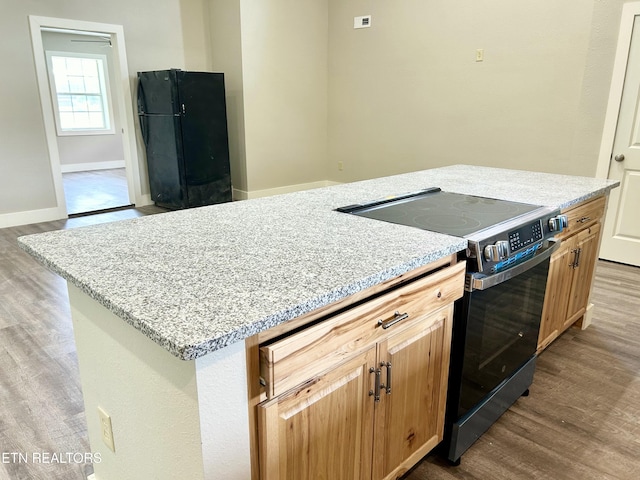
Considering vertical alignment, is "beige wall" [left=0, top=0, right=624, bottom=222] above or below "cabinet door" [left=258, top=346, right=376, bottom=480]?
above

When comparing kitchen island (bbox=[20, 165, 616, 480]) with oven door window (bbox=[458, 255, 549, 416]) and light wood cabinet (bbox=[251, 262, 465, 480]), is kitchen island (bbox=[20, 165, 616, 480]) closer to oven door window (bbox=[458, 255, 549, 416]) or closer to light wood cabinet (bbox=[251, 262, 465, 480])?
light wood cabinet (bbox=[251, 262, 465, 480])

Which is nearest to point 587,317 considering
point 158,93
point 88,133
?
point 158,93

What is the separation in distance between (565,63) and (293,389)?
428 cm

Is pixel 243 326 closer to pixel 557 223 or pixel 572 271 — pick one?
pixel 557 223

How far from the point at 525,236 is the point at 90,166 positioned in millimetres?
8875

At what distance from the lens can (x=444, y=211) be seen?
1901mm

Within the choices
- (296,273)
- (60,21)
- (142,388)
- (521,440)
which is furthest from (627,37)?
(60,21)

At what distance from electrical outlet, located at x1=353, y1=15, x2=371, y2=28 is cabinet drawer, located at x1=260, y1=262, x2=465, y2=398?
5.00 metres

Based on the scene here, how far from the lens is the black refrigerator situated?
5.16 m

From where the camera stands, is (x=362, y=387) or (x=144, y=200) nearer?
(x=362, y=387)

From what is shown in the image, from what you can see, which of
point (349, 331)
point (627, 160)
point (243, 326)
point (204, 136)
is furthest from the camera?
point (204, 136)

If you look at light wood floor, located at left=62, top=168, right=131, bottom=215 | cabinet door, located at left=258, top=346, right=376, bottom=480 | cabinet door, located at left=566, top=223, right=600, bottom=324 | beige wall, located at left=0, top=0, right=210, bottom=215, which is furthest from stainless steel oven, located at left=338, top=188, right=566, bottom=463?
light wood floor, located at left=62, top=168, right=131, bottom=215

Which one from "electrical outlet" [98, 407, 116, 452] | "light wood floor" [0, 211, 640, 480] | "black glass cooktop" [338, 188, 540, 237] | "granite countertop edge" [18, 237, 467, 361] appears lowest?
"light wood floor" [0, 211, 640, 480]

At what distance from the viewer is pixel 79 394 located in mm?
2168
